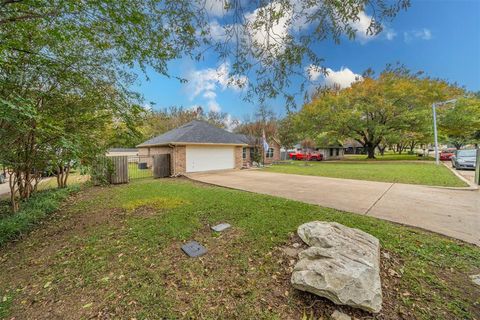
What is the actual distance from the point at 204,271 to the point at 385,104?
24497 millimetres

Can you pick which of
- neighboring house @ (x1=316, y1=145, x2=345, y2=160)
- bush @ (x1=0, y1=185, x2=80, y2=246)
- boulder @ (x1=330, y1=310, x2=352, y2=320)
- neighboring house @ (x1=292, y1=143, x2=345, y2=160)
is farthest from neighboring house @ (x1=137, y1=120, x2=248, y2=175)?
neighboring house @ (x1=316, y1=145, x2=345, y2=160)

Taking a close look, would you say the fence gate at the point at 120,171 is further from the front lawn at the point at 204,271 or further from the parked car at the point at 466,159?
the parked car at the point at 466,159

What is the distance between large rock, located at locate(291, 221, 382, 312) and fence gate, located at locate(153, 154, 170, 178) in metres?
11.4

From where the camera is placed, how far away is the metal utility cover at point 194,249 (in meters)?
3.22

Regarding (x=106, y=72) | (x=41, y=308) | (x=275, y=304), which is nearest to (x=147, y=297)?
(x=41, y=308)

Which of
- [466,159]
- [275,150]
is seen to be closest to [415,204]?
[466,159]

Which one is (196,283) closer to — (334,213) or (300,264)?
(300,264)

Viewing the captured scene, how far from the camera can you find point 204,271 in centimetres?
282

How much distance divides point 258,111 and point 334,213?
64.9ft

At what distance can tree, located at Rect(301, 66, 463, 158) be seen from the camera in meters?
20.1

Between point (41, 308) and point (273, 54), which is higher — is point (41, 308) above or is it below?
below

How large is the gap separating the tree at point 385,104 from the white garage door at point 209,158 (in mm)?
10192

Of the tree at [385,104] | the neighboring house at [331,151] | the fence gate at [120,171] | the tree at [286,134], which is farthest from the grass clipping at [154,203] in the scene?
the neighboring house at [331,151]

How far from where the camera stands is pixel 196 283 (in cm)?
260
